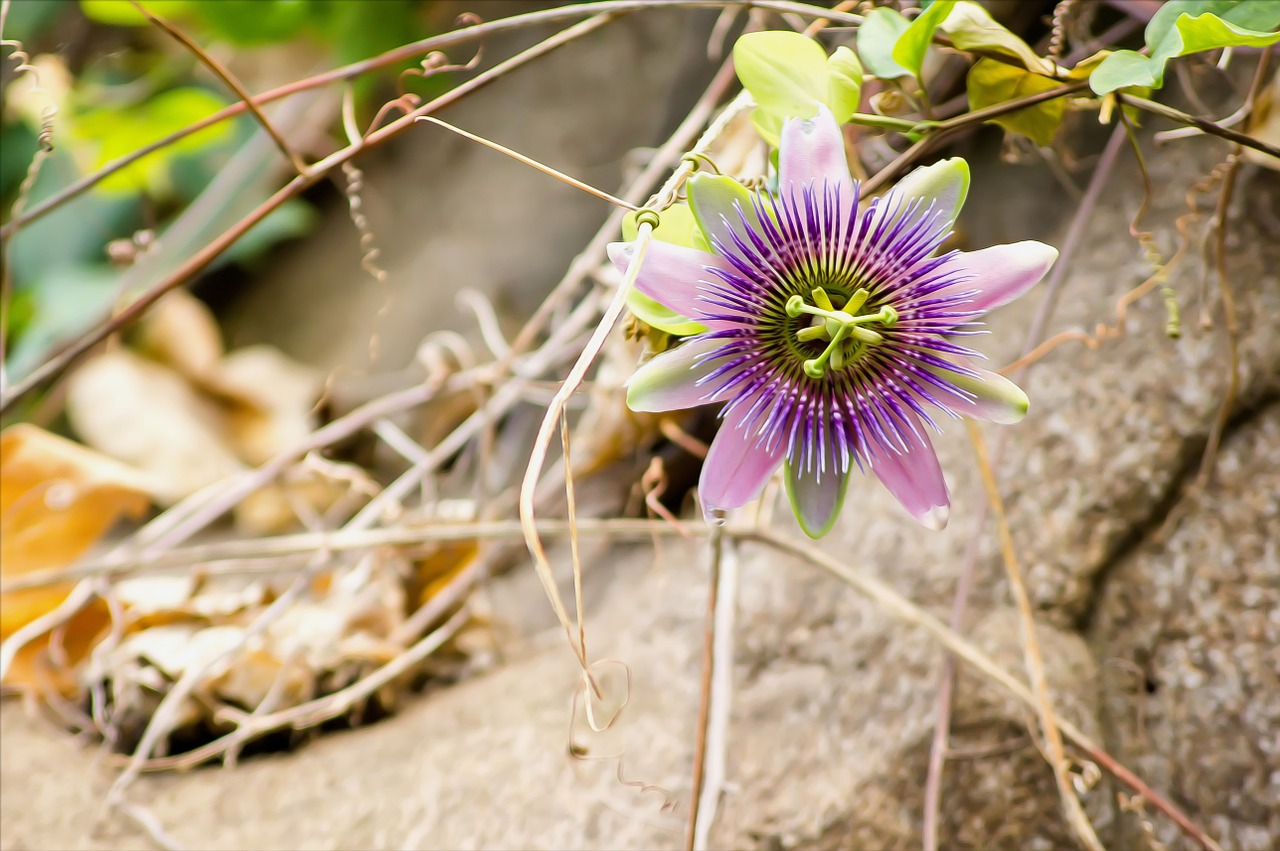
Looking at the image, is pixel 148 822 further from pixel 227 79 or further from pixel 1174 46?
pixel 1174 46

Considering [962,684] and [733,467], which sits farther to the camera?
[962,684]

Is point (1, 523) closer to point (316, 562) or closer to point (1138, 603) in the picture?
point (316, 562)

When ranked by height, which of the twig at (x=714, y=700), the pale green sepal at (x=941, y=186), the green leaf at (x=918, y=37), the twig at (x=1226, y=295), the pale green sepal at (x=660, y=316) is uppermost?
the green leaf at (x=918, y=37)

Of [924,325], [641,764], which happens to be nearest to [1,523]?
[641,764]

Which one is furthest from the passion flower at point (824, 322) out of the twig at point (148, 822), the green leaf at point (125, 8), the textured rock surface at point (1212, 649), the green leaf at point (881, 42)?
the green leaf at point (125, 8)

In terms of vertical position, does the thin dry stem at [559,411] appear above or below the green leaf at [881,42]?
below

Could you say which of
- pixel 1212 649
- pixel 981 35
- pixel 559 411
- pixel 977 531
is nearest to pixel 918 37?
pixel 981 35

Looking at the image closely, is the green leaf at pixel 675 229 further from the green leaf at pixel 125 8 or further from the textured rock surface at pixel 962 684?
the green leaf at pixel 125 8

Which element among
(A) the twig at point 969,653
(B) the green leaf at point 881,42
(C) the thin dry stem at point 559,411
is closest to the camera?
(C) the thin dry stem at point 559,411
